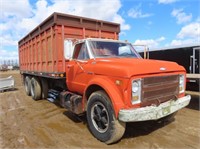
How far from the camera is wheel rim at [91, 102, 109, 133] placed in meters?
4.04

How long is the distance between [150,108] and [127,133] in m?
1.24

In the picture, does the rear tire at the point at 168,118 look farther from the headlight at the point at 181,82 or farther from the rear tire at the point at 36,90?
the rear tire at the point at 36,90

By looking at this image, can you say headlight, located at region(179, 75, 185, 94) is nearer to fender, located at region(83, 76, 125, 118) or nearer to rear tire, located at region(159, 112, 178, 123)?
rear tire, located at region(159, 112, 178, 123)

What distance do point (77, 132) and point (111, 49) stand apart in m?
2.36

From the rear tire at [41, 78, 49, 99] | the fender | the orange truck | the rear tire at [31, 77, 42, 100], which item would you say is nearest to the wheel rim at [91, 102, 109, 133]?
the orange truck

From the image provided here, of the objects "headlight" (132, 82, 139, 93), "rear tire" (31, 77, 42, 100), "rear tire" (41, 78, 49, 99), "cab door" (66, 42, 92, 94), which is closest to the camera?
"headlight" (132, 82, 139, 93)

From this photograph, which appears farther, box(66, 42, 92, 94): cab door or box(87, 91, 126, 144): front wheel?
box(66, 42, 92, 94): cab door

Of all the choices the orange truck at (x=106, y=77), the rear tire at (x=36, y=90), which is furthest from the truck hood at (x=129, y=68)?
the rear tire at (x=36, y=90)

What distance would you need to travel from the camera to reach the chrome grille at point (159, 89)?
370 centimetres

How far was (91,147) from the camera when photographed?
3.85 meters

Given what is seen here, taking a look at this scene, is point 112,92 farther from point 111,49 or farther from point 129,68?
point 111,49

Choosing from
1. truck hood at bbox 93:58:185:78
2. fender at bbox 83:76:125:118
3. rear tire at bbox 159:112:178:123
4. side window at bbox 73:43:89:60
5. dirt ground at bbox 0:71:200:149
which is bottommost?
dirt ground at bbox 0:71:200:149

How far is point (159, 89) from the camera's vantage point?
3.95 metres

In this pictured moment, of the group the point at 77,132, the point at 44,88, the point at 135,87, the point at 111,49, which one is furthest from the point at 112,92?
the point at 44,88
